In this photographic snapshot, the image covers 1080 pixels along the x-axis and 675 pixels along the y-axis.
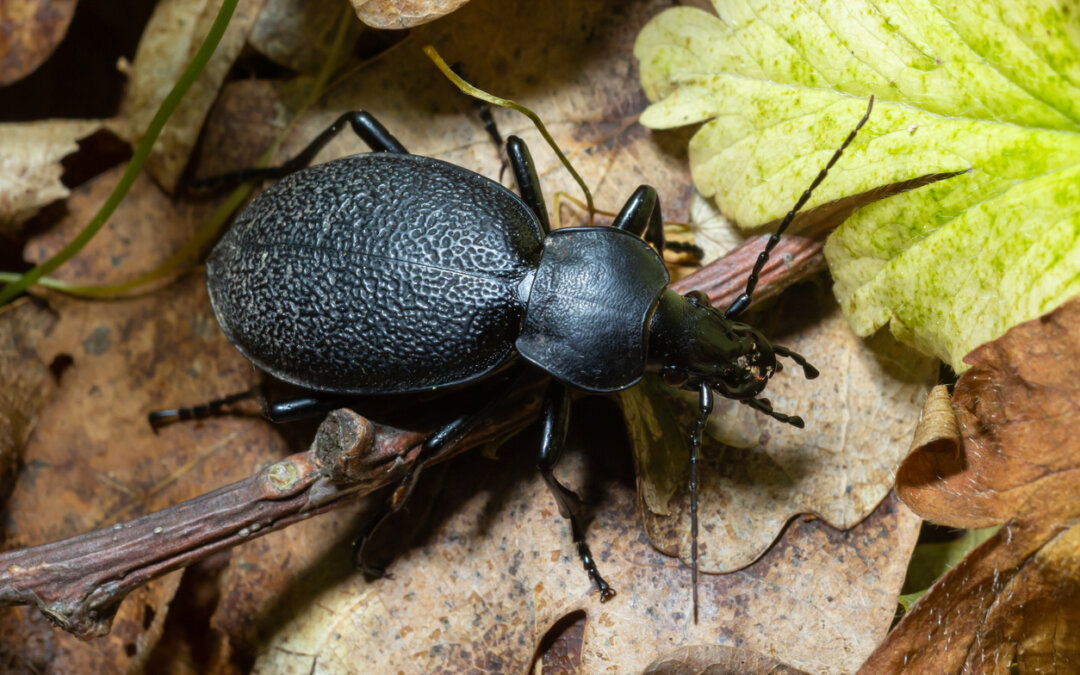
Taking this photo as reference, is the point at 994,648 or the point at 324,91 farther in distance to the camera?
the point at 324,91

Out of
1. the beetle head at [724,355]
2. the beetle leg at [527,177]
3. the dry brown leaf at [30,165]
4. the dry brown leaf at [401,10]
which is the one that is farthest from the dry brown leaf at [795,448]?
the dry brown leaf at [30,165]

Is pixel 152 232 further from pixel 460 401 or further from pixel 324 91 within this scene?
pixel 460 401

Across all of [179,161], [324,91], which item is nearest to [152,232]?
[179,161]

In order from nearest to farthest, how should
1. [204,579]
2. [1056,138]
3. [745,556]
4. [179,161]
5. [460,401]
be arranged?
[1056,138], [745,556], [460,401], [204,579], [179,161]

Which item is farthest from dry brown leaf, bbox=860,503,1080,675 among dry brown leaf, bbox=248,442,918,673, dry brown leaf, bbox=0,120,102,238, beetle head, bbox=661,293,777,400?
dry brown leaf, bbox=0,120,102,238

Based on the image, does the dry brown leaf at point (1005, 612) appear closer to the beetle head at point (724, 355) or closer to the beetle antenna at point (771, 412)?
the beetle antenna at point (771, 412)
